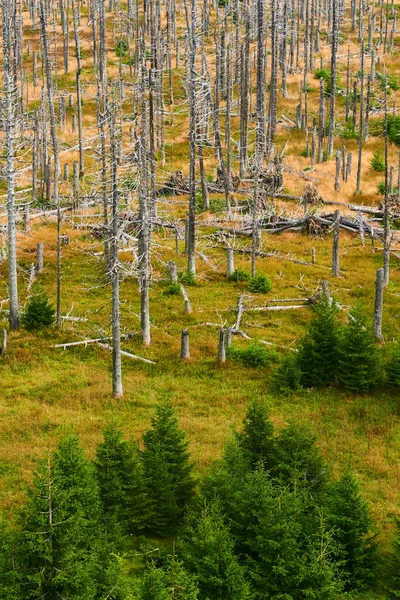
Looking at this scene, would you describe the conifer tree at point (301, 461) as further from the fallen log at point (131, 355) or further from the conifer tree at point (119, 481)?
the fallen log at point (131, 355)

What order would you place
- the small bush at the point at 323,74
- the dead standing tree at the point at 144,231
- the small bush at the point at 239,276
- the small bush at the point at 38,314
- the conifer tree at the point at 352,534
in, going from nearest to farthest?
the conifer tree at the point at 352,534 < the dead standing tree at the point at 144,231 < the small bush at the point at 38,314 < the small bush at the point at 239,276 < the small bush at the point at 323,74

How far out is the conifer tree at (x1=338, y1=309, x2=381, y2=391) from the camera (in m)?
23.1

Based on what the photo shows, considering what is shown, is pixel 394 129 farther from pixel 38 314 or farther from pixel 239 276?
pixel 38 314

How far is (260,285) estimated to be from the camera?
31.2m

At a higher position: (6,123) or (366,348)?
(6,123)

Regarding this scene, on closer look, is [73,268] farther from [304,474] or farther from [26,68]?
[26,68]

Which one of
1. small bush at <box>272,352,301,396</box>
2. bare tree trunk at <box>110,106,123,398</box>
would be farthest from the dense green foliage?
small bush at <box>272,352,301,396</box>

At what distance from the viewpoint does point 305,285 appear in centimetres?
3203

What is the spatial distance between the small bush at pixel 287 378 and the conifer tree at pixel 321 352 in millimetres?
476

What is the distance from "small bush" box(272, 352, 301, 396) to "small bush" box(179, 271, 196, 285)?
972 cm

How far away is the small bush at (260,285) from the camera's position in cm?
3112

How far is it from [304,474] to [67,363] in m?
12.0

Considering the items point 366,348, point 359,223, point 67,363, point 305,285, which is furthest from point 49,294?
point 359,223

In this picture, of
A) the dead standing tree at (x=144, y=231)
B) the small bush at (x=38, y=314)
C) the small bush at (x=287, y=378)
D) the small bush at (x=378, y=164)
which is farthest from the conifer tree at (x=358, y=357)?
the small bush at (x=378, y=164)
